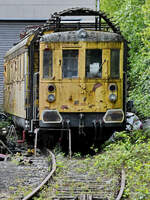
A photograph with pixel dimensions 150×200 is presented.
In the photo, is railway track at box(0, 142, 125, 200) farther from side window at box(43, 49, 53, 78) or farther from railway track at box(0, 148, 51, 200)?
side window at box(43, 49, 53, 78)

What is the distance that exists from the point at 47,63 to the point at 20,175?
12.4 ft

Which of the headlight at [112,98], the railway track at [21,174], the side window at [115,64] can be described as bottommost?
the railway track at [21,174]

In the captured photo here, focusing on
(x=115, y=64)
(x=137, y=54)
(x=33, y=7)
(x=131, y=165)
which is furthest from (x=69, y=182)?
(x=33, y=7)

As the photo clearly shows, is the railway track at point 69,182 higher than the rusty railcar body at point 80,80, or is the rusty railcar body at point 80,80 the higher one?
the rusty railcar body at point 80,80

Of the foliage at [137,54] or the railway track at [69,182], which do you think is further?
the foliage at [137,54]

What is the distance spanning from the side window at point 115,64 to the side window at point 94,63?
1.00 ft

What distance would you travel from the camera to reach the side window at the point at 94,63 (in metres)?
13.2

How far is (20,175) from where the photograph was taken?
1015cm

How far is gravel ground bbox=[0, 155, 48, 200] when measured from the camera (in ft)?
27.7

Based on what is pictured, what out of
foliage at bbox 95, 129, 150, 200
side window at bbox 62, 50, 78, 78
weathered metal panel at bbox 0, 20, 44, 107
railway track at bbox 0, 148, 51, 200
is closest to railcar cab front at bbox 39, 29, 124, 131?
side window at bbox 62, 50, 78, 78

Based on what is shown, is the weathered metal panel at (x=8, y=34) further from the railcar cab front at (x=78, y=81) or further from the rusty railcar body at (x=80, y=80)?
the railcar cab front at (x=78, y=81)

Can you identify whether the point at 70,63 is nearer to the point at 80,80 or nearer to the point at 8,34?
the point at 80,80

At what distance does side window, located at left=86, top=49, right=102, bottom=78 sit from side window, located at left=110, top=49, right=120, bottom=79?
1.00 feet

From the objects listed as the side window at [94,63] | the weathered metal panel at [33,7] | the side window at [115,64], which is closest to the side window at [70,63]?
the side window at [94,63]
